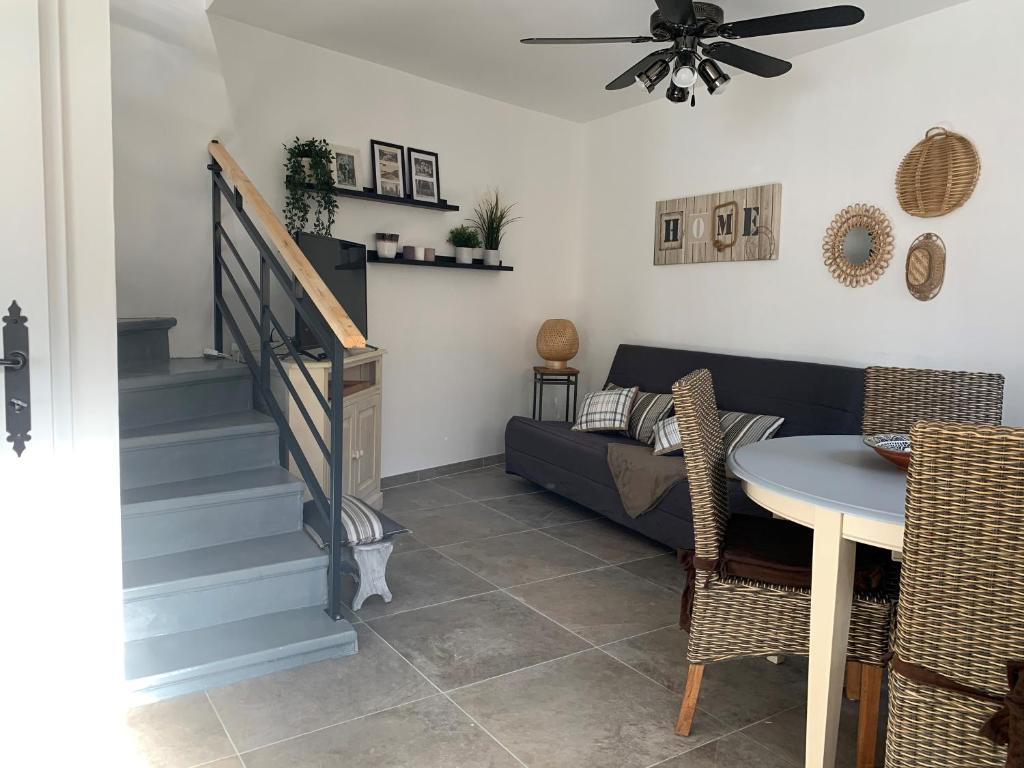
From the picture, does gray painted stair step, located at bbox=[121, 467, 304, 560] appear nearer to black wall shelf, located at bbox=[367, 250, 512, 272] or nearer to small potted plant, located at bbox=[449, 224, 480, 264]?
black wall shelf, located at bbox=[367, 250, 512, 272]

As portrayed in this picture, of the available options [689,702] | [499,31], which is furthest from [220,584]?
[499,31]

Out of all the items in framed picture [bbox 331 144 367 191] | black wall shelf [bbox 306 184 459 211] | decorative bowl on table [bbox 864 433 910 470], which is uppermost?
framed picture [bbox 331 144 367 191]

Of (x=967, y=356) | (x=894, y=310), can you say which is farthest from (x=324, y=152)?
(x=967, y=356)

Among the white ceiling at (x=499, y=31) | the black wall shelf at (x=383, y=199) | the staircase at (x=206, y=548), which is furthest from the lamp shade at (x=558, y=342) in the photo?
the staircase at (x=206, y=548)

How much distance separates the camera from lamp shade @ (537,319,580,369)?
4992mm

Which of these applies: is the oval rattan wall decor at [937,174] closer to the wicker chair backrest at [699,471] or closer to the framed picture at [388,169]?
the wicker chair backrest at [699,471]

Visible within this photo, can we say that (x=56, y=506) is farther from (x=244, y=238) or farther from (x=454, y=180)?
(x=454, y=180)

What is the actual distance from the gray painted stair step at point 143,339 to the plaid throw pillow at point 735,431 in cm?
236

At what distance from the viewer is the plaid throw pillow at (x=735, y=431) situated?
3564mm

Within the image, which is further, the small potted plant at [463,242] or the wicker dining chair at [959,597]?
the small potted plant at [463,242]

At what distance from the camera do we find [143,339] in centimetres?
321

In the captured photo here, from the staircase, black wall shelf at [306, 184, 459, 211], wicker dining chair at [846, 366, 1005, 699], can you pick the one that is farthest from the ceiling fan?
the staircase

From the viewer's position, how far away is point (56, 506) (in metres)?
1.84

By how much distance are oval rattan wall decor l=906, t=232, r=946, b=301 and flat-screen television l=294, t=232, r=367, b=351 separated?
257 cm
